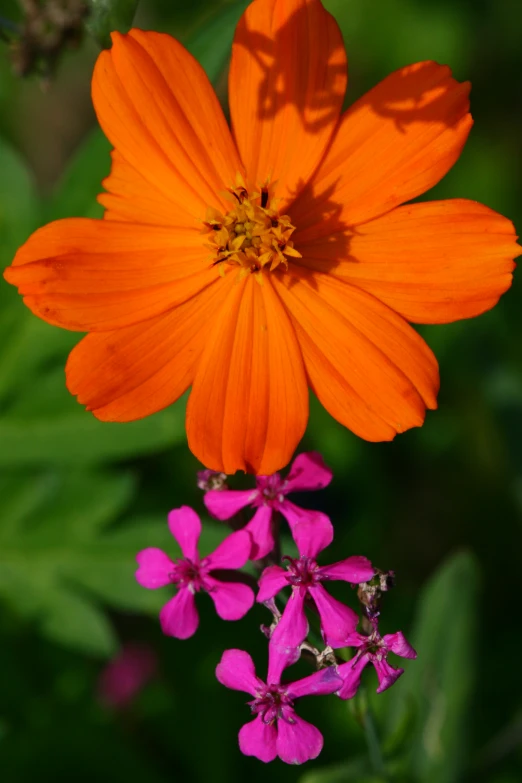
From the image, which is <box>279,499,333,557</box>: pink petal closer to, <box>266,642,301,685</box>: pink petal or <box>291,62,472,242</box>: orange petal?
<box>266,642,301,685</box>: pink petal

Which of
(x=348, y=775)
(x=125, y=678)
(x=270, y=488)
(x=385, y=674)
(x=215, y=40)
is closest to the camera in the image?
(x=385, y=674)

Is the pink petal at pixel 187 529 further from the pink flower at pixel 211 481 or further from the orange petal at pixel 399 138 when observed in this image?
the orange petal at pixel 399 138

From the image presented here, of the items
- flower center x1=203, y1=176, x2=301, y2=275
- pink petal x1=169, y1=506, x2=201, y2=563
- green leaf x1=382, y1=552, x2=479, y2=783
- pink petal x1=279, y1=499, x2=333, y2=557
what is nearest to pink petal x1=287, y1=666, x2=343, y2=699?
pink petal x1=279, y1=499, x2=333, y2=557

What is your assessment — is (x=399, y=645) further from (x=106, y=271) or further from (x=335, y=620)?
(x=106, y=271)

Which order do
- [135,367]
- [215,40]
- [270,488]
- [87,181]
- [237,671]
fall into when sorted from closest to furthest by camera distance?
[237,671], [270,488], [135,367], [215,40], [87,181]

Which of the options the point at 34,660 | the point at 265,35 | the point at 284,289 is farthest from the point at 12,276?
the point at 34,660

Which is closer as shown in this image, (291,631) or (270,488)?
(291,631)

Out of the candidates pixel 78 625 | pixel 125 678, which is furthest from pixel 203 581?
pixel 125 678
